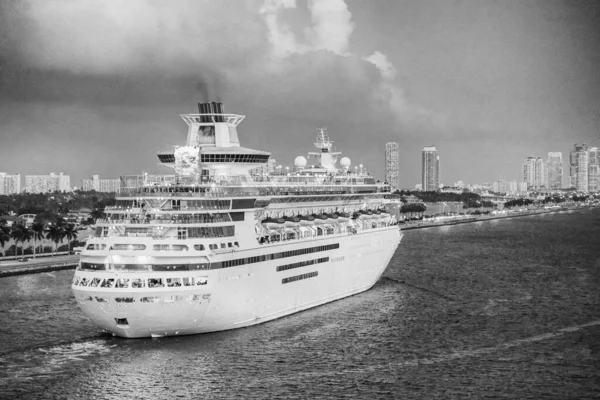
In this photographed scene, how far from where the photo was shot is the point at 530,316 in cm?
3856

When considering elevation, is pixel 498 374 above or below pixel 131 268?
below

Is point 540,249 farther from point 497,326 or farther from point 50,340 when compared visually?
point 50,340

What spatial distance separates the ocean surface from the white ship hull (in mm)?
699

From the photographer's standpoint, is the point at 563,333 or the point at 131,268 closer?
the point at 131,268

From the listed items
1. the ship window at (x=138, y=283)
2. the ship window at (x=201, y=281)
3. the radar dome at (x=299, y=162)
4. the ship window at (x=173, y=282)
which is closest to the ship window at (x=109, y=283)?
the ship window at (x=138, y=283)

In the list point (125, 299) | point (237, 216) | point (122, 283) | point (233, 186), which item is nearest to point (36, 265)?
point (233, 186)

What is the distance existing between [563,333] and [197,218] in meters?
18.2

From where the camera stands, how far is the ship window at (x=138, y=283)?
28.6 meters

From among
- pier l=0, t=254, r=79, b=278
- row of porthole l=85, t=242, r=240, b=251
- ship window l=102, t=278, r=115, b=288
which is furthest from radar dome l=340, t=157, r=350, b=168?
ship window l=102, t=278, r=115, b=288

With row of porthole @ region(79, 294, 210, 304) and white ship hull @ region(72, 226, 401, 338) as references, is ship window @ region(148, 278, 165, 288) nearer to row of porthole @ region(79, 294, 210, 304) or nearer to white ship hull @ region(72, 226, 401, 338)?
white ship hull @ region(72, 226, 401, 338)

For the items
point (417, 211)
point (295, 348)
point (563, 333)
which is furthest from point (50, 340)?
point (417, 211)

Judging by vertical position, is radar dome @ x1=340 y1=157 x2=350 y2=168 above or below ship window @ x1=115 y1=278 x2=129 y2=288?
above

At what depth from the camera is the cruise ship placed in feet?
95.7

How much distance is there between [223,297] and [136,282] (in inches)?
154
